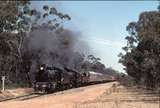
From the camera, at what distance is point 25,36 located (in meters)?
64.2

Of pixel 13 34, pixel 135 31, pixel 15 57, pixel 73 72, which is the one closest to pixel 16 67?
pixel 15 57

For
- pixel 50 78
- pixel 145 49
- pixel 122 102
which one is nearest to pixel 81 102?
pixel 122 102

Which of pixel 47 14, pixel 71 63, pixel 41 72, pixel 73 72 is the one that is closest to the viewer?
pixel 41 72

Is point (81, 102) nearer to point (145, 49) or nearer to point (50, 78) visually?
point (50, 78)

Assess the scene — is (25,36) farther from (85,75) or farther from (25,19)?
(85,75)

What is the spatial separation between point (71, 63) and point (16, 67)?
432 inches

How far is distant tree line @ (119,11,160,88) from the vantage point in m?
52.6

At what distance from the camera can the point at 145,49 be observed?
230ft

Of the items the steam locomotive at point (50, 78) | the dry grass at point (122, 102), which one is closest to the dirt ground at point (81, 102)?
the dry grass at point (122, 102)

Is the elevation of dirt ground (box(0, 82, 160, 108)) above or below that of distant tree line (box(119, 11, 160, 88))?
below

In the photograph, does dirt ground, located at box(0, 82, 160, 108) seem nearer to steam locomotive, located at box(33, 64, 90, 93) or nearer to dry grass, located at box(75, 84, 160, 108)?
dry grass, located at box(75, 84, 160, 108)

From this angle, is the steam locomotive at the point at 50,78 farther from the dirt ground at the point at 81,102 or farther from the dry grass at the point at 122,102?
the dry grass at the point at 122,102

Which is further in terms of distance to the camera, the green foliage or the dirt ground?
the green foliage

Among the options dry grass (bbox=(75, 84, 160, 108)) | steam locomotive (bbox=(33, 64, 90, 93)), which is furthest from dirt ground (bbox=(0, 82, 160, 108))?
steam locomotive (bbox=(33, 64, 90, 93))
